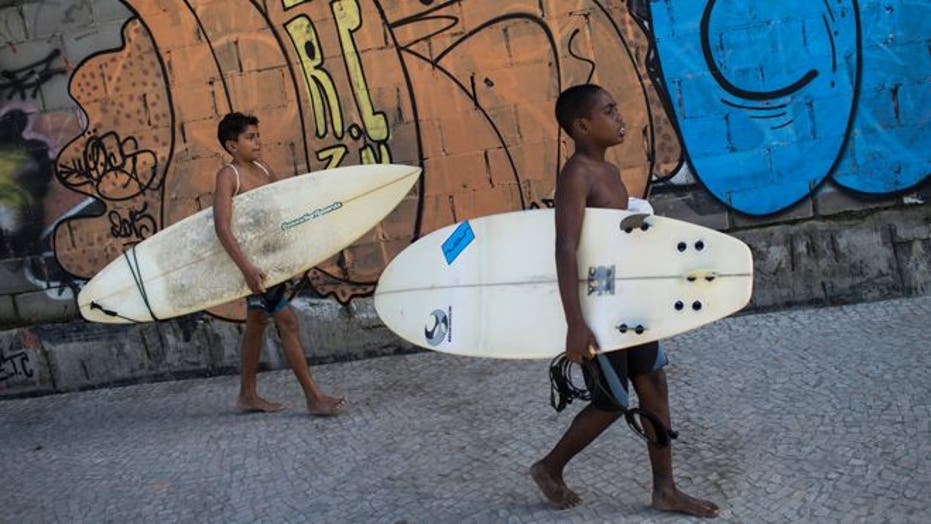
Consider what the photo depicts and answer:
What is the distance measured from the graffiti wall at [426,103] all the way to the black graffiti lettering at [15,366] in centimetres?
30

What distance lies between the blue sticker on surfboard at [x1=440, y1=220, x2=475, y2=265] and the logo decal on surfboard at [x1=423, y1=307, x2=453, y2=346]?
0.71 feet

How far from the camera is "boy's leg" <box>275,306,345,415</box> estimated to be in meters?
4.48

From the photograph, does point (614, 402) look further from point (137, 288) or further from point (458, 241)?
point (137, 288)

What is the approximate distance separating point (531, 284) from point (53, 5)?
13.3ft

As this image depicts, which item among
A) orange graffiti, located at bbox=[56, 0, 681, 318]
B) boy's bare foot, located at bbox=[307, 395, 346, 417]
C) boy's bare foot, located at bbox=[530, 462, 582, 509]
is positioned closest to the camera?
boy's bare foot, located at bbox=[530, 462, 582, 509]

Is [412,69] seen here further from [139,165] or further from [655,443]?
[655,443]

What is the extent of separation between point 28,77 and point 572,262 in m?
4.37

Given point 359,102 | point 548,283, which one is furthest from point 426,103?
point 548,283

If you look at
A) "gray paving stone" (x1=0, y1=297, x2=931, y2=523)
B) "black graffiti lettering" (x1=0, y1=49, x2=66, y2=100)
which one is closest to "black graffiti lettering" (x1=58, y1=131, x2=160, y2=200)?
"black graffiti lettering" (x1=0, y1=49, x2=66, y2=100)

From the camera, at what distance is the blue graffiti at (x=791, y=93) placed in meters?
5.09

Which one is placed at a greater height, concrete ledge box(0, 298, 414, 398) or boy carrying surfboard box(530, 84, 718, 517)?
boy carrying surfboard box(530, 84, 718, 517)

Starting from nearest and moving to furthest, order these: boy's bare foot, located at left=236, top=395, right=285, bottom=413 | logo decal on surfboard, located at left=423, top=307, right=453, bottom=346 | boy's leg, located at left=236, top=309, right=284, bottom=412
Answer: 1. logo decal on surfboard, located at left=423, top=307, right=453, bottom=346
2. boy's leg, located at left=236, top=309, right=284, bottom=412
3. boy's bare foot, located at left=236, top=395, right=285, bottom=413

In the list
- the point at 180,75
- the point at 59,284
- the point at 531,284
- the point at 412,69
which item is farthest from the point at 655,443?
the point at 59,284

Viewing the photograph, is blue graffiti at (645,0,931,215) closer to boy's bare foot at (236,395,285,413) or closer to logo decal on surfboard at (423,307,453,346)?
logo decal on surfboard at (423,307,453,346)
